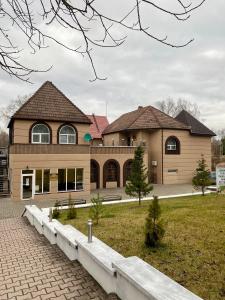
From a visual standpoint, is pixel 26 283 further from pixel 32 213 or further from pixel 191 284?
pixel 32 213

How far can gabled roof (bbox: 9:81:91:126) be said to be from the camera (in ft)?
72.9

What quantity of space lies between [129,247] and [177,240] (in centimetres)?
146

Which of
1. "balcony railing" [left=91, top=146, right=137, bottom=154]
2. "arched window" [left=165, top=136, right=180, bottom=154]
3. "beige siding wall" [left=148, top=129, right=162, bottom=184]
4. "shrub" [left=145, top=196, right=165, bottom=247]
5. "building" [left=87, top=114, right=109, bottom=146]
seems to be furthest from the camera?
"building" [left=87, top=114, right=109, bottom=146]

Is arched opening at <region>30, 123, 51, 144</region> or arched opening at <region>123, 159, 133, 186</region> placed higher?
arched opening at <region>30, 123, 51, 144</region>

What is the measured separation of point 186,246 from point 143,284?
322 centimetres

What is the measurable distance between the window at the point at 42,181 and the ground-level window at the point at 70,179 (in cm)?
104

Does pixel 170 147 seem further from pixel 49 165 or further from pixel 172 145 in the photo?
pixel 49 165

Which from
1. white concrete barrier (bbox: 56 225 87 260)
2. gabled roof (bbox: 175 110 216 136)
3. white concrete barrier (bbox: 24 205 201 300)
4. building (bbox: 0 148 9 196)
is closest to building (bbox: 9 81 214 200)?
building (bbox: 0 148 9 196)

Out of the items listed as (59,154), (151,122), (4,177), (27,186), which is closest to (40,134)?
(59,154)

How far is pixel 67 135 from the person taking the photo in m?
23.6

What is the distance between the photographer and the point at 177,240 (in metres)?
7.71

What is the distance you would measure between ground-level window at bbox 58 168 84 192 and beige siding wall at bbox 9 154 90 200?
352mm

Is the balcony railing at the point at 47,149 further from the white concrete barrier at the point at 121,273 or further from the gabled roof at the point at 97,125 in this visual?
the gabled roof at the point at 97,125

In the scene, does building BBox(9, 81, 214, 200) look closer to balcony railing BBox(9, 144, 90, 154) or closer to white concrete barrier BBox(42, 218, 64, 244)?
balcony railing BBox(9, 144, 90, 154)
